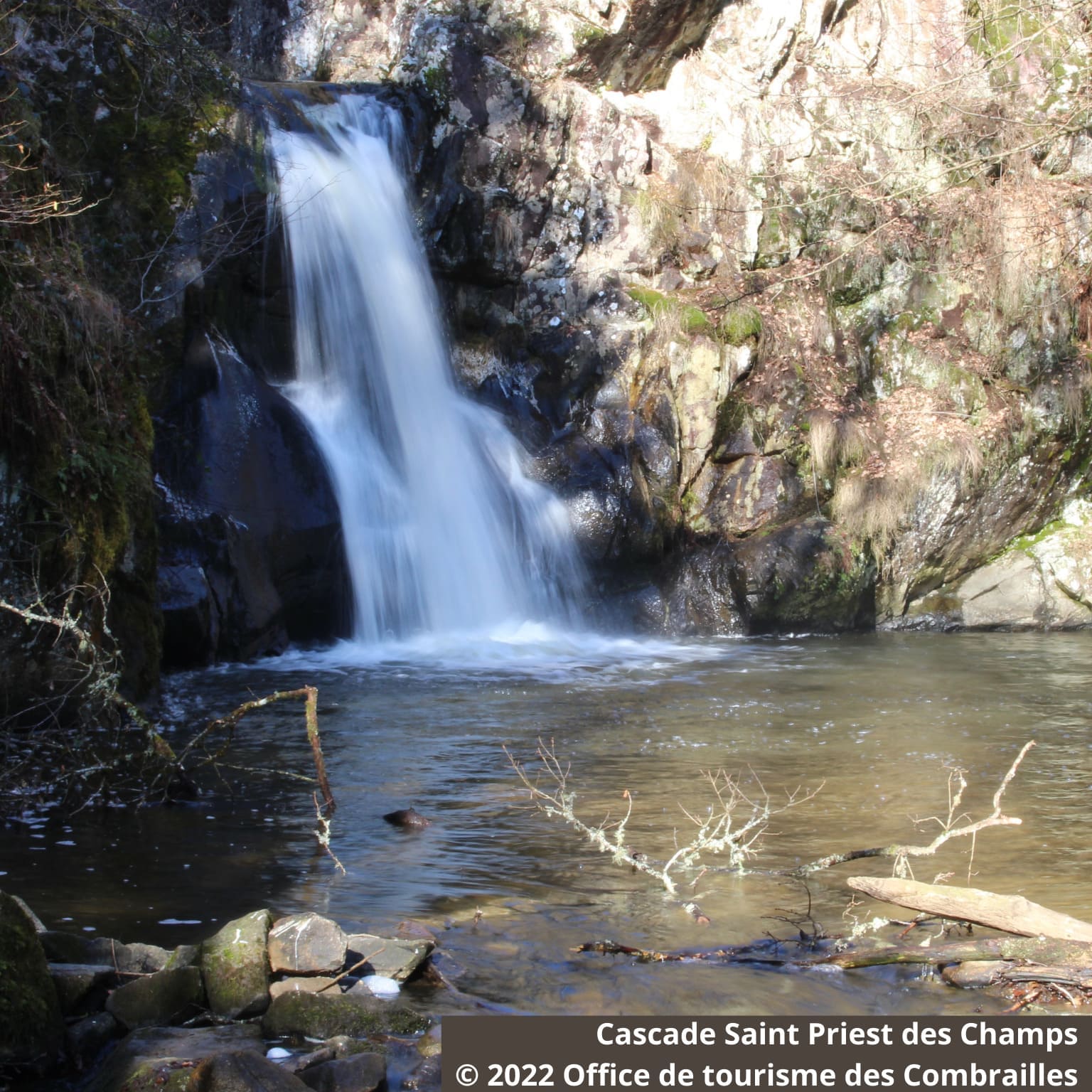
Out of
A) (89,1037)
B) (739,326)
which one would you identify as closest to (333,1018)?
(89,1037)

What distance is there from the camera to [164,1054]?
3283mm

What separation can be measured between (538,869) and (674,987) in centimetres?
133

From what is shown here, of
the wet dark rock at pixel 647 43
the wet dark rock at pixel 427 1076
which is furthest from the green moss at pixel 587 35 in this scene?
the wet dark rock at pixel 427 1076

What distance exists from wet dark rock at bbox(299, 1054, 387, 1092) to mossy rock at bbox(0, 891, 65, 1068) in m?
0.76

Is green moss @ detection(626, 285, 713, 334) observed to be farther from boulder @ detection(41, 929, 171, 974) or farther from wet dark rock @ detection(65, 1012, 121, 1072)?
wet dark rock @ detection(65, 1012, 121, 1072)

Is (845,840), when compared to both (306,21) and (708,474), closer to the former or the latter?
(708,474)

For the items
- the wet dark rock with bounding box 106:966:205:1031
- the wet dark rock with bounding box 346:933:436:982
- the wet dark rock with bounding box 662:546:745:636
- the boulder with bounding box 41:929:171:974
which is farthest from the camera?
the wet dark rock with bounding box 662:546:745:636

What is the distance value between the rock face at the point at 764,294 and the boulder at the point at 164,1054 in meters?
9.97

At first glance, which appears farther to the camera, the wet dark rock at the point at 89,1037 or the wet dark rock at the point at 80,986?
the wet dark rock at the point at 80,986

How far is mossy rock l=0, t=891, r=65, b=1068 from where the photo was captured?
3244mm

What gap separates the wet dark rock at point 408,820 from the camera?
576 centimetres

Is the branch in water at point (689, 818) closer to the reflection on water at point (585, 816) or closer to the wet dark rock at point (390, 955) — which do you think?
the reflection on water at point (585, 816)

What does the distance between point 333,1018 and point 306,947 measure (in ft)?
1.18

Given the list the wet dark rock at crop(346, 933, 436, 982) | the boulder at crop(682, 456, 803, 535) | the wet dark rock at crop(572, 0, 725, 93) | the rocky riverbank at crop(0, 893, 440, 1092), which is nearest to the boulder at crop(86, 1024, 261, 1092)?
the rocky riverbank at crop(0, 893, 440, 1092)
